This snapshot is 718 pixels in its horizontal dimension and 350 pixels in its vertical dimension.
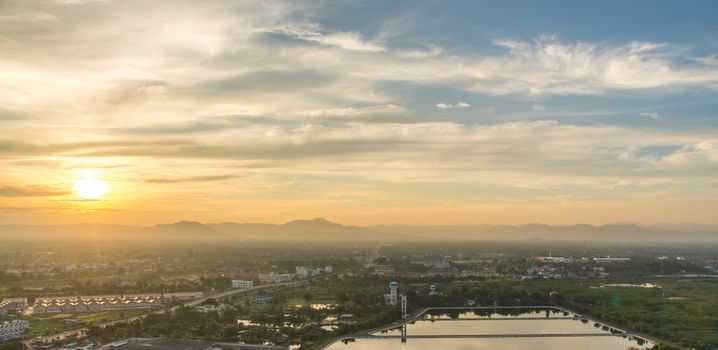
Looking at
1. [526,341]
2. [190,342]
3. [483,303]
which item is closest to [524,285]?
[483,303]

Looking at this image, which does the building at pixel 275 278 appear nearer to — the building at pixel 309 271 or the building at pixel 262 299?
the building at pixel 309 271

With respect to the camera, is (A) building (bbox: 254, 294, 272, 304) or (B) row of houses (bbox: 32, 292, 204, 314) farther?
(A) building (bbox: 254, 294, 272, 304)

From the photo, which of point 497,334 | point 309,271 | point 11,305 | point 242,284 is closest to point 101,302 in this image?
point 11,305

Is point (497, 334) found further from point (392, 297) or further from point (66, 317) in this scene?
point (66, 317)

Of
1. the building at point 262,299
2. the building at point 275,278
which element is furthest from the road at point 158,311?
the building at point 262,299

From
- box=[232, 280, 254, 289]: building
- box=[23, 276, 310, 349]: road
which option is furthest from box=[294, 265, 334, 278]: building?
box=[232, 280, 254, 289]: building

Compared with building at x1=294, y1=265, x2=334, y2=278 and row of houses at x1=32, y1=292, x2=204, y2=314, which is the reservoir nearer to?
row of houses at x1=32, y1=292, x2=204, y2=314

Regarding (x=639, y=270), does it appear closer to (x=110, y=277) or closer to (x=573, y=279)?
(x=573, y=279)
